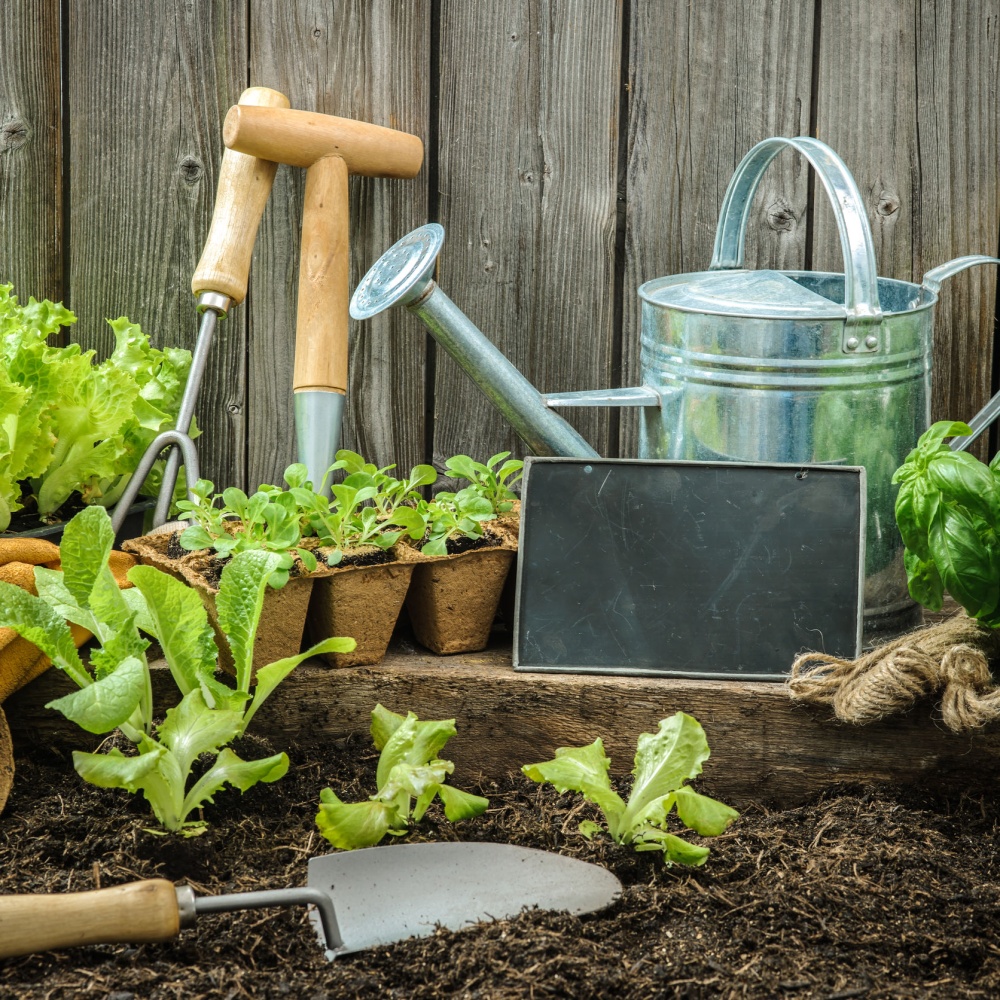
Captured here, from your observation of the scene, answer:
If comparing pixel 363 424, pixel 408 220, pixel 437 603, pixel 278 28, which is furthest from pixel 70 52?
pixel 437 603

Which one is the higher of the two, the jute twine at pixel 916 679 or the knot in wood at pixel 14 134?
the knot in wood at pixel 14 134

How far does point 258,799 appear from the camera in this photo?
124 cm

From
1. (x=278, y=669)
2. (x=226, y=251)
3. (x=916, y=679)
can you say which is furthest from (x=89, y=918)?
(x=226, y=251)

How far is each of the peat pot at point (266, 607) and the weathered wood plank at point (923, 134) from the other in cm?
98

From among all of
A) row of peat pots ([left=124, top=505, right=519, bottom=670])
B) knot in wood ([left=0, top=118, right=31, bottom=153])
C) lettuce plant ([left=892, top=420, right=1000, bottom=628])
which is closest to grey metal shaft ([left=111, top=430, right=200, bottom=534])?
row of peat pots ([left=124, top=505, right=519, bottom=670])

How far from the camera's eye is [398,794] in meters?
1.15

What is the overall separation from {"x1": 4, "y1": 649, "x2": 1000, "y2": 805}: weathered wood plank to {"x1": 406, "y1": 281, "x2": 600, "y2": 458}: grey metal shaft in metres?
0.32

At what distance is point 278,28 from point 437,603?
933mm

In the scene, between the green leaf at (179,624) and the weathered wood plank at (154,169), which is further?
the weathered wood plank at (154,169)

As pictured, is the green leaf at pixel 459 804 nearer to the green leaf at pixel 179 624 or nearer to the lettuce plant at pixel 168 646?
the lettuce plant at pixel 168 646

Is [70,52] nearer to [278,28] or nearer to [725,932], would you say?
[278,28]

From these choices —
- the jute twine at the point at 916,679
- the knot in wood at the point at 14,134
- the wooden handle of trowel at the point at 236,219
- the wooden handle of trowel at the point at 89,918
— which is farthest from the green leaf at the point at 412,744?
the knot in wood at the point at 14,134

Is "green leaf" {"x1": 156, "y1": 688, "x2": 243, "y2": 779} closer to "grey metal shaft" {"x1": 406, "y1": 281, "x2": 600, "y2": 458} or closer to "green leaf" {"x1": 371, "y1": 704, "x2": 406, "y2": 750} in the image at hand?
"green leaf" {"x1": 371, "y1": 704, "x2": 406, "y2": 750}

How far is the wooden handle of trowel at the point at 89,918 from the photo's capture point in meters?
0.88
